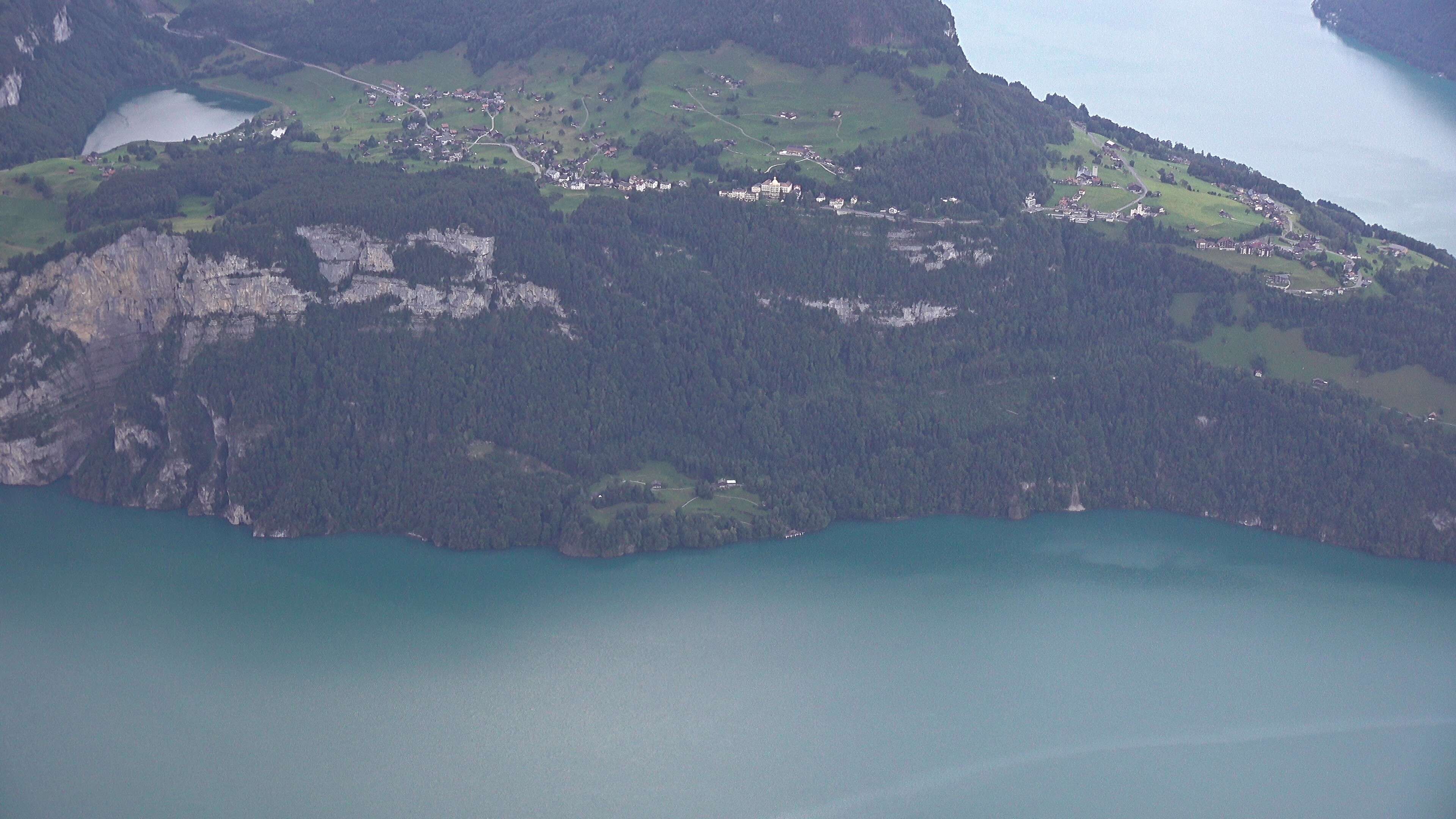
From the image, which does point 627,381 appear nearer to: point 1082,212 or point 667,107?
point 667,107

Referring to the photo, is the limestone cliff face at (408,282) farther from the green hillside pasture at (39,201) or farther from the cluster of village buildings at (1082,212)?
the cluster of village buildings at (1082,212)

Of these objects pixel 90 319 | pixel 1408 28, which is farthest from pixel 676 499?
pixel 1408 28

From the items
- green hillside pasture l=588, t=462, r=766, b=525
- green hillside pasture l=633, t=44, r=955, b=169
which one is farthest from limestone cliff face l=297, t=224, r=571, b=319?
green hillside pasture l=633, t=44, r=955, b=169

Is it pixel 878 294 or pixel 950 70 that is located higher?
pixel 950 70

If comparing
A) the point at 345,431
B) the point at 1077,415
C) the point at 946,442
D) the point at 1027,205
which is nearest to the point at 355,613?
the point at 345,431

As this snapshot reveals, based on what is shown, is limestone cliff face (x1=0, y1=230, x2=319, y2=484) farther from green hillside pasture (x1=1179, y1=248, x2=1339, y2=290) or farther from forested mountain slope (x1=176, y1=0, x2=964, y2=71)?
green hillside pasture (x1=1179, y1=248, x2=1339, y2=290)

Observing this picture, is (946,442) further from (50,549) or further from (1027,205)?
(50,549)

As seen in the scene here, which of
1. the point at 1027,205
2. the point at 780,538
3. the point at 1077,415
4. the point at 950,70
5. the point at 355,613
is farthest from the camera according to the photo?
the point at 950,70

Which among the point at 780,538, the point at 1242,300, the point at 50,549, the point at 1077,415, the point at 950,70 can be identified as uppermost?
the point at 950,70
